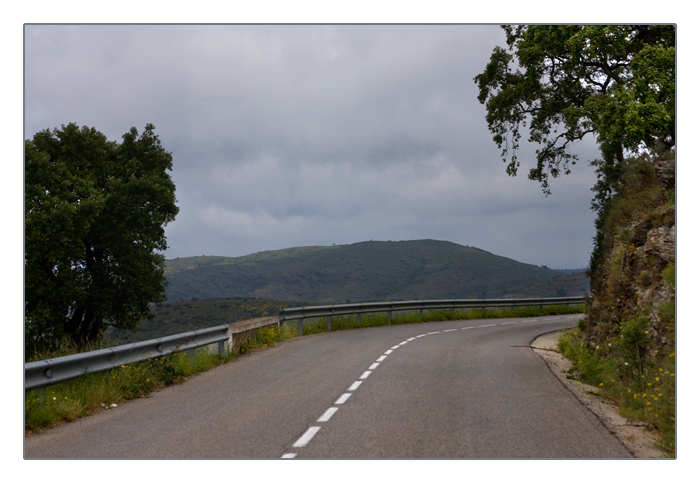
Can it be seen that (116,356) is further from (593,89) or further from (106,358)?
(593,89)

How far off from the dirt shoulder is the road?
188 millimetres

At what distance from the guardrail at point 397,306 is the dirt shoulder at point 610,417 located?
10.2 metres

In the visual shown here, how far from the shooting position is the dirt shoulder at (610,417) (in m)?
6.97

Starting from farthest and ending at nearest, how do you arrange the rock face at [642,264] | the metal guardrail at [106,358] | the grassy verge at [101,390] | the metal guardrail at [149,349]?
1. the rock face at [642,264]
2. the metal guardrail at [149,349]
3. the metal guardrail at [106,358]
4. the grassy verge at [101,390]

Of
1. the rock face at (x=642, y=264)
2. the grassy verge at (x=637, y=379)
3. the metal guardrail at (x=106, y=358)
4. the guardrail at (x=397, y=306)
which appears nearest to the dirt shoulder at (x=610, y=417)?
the grassy verge at (x=637, y=379)

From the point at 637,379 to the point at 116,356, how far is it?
8.97 m

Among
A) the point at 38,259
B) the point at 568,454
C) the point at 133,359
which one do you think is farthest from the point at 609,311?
the point at 38,259

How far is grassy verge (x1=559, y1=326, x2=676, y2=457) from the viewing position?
770 cm

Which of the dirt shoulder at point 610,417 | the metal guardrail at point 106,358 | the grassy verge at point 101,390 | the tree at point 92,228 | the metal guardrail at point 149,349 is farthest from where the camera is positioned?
the tree at point 92,228

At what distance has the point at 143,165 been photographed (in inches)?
1551

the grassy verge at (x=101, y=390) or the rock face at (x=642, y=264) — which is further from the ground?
the rock face at (x=642, y=264)

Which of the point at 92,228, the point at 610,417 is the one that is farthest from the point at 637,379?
the point at 92,228

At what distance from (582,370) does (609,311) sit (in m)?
1.86

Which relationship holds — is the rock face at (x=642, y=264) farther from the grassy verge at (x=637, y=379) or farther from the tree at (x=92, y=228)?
the tree at (x=92, y=228)
